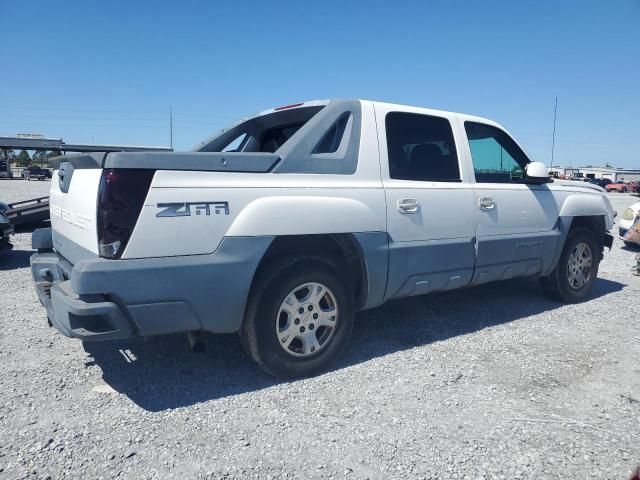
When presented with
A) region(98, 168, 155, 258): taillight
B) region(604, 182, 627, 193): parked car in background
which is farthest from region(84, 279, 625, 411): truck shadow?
region(604, 182, 627, 193): parked car in background

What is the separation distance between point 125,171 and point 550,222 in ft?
13.9

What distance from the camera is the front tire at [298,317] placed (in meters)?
3.01

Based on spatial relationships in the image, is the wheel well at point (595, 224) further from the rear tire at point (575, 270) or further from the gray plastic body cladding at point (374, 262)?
the gray plastic body cladding at point (374, 262)

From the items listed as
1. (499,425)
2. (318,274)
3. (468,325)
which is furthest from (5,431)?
(468,325)

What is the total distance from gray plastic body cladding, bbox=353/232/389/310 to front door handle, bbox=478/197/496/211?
1.22 metres

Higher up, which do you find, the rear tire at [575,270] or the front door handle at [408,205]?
the front door handle at [408,205]

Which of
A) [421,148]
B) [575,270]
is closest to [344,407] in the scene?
[421,148]

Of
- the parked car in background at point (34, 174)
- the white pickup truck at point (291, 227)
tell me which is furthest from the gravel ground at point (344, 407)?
the parked car in background at point (34, 174)

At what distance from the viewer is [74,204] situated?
2.91m

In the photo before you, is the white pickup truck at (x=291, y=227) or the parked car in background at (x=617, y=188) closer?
the white pickup truck at (x=291, y=227)

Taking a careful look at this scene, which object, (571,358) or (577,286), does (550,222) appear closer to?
(577,286)

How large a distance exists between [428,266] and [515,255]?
4.20 feet

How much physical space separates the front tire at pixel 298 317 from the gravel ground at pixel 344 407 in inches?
6.5

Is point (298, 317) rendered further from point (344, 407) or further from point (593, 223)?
point (593, 223)
